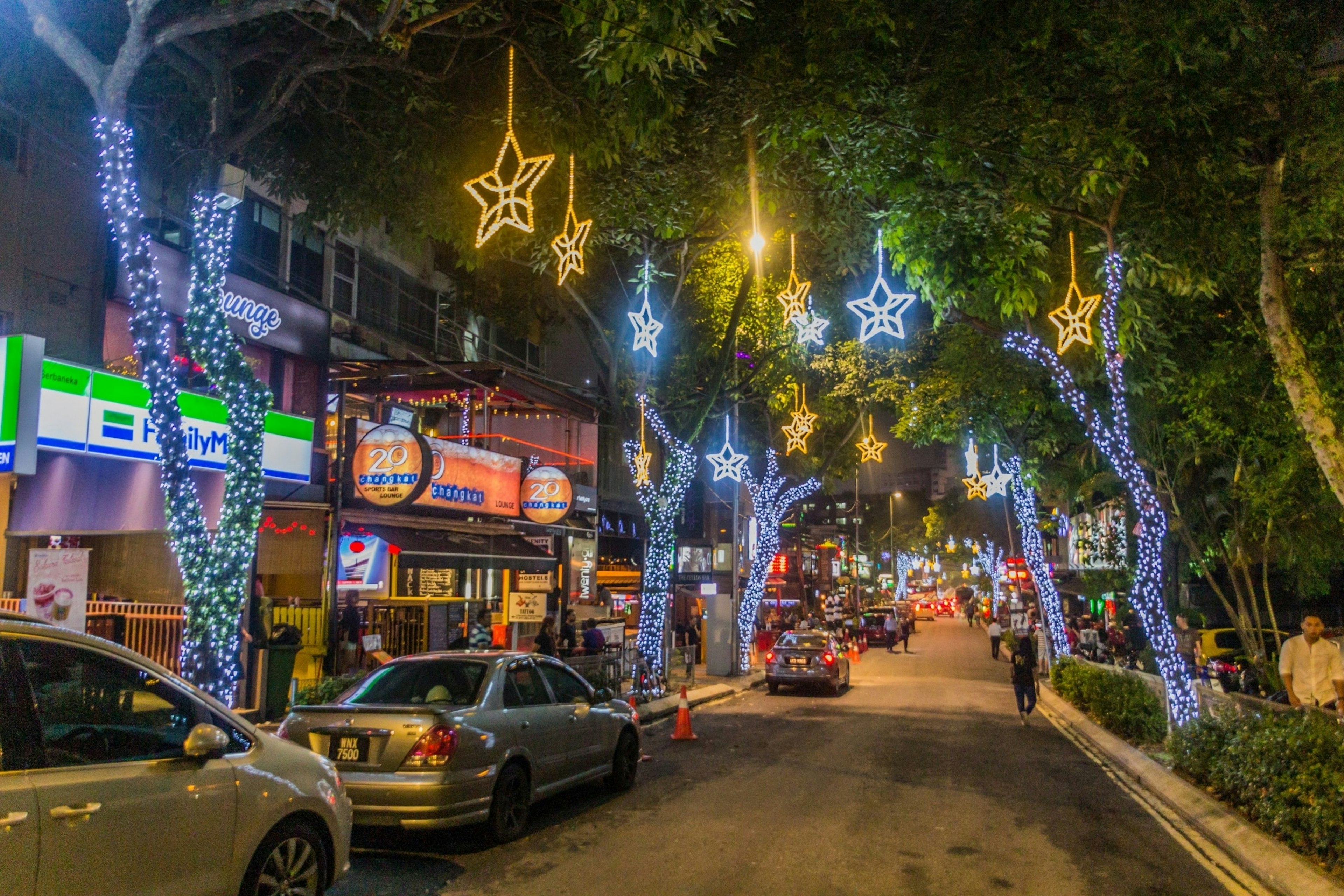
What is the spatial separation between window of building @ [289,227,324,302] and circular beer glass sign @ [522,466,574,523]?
19.7ft

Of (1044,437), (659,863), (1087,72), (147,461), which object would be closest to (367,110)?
(147,461)

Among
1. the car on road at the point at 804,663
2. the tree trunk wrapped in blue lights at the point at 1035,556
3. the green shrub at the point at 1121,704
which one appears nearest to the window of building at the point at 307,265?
the car on road at the point at 804,663

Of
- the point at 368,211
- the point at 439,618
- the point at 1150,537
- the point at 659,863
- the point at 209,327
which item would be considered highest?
the point at 368,211

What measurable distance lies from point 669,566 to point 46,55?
14.7 meters

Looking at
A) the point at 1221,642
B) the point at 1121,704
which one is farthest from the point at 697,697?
the point at 1221,642

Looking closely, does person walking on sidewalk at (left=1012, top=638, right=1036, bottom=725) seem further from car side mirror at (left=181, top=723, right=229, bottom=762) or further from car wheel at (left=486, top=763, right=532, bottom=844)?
car side mirror at (left=181, top=723, right=229, bottom=762)

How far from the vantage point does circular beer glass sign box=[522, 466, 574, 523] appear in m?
22.3

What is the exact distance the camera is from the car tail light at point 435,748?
7754mm

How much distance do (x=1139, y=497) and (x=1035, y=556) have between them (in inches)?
559

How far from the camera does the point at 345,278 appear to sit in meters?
21.3

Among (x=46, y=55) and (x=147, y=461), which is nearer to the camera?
(x=46, y=55)

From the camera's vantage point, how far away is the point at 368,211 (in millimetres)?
15109

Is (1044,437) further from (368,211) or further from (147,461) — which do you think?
(147,461)

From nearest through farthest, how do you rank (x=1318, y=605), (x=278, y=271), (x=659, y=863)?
(x=659, y=863), (x=278, y=271), (x=1318, y=605)
